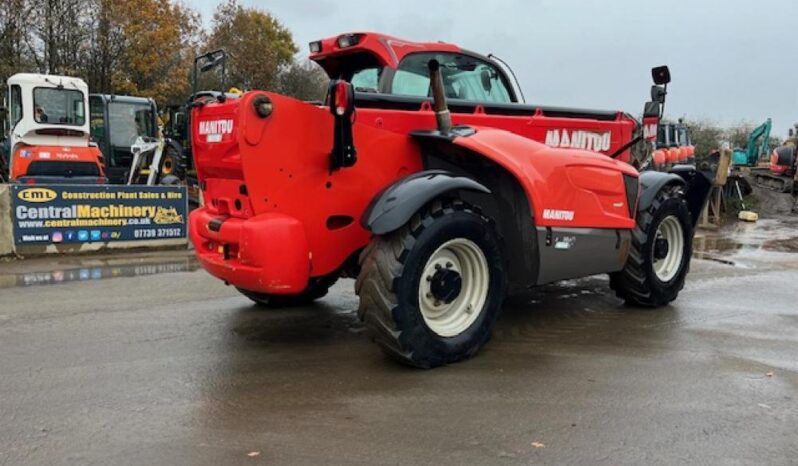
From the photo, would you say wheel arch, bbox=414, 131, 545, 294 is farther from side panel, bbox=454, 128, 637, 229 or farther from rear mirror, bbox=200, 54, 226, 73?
rear mirror, bbox=200, 54, 226, 73

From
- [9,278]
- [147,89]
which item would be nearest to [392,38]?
[9,278]

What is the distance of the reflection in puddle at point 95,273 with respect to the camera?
8.00 metres

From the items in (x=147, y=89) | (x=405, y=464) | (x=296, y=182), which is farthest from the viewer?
(x=147, y=89)

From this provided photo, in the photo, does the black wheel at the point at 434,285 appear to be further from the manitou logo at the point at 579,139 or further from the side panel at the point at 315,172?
the manitou logo at the point at 579,139

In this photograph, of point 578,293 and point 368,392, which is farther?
point 578,293

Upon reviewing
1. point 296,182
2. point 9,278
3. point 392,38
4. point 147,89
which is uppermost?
point 147,89

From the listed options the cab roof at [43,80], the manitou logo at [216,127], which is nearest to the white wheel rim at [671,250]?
the manitou logo at [216,127]

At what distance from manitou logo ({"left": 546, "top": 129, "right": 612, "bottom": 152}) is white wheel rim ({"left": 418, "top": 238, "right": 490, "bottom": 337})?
5.64 ft

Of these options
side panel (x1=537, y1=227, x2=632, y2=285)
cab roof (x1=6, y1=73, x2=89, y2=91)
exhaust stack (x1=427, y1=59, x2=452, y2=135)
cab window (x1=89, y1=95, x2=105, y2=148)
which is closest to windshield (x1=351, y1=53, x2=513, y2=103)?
exhaust stack (x1=427, y1=59, x2=452, y2=135)

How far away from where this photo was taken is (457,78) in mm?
5930

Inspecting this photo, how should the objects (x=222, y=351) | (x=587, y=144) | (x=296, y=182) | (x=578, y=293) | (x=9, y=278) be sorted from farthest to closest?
(x=9, y=278) → (x=578, y=293) → (x=587, y=144) → (x=222, y=351) → (x=296, y=182)

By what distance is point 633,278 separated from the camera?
6105 mm

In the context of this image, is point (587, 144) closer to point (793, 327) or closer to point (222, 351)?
point (793, 327)

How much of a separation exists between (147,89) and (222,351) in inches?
1120
